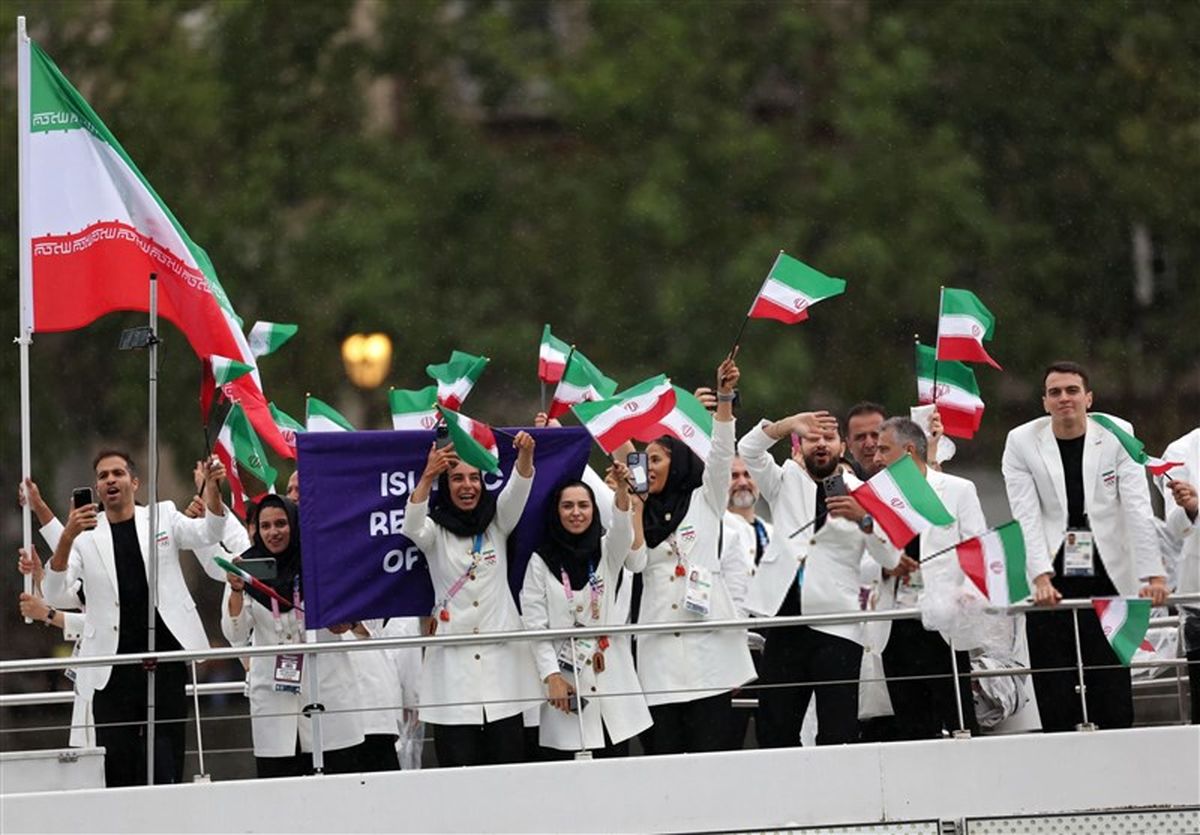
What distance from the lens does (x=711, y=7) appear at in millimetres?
25062

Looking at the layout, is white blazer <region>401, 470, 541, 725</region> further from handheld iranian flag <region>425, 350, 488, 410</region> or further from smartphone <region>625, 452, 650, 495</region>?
handheld iranian flag <region>425, 350, 488, 410</region>

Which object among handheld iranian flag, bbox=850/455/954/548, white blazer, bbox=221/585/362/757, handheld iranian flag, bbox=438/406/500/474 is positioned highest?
handheld iranian flag, bbox=438/406/500/474

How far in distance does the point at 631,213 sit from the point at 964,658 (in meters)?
13.7

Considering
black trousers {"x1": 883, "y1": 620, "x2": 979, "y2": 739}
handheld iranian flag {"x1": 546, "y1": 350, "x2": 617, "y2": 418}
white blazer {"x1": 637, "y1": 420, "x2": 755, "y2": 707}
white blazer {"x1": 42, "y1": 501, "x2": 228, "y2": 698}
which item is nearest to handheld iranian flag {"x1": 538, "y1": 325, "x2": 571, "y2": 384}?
handheld iranian flag {"x1": 546, "y1": 350, "x2": 617, "y2": 418}

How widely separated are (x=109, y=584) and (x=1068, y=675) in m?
4.54

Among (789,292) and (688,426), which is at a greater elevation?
(789,292)

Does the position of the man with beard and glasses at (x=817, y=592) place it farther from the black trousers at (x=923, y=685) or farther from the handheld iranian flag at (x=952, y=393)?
the handheld iranian flag at (x=952, y=393)

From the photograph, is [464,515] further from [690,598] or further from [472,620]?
[690,598]

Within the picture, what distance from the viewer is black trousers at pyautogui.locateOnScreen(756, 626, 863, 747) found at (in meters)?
11.1

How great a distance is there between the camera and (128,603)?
11633 millimetres

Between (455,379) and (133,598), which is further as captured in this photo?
(455,379)

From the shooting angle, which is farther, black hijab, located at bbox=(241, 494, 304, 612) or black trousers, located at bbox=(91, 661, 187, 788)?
black hijab, located at bbox=(241, 494, 304, 612)

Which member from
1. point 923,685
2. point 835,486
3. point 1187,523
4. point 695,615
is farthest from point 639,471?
point 1187,523

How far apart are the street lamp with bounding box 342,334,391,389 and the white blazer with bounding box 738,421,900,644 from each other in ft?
35.8
